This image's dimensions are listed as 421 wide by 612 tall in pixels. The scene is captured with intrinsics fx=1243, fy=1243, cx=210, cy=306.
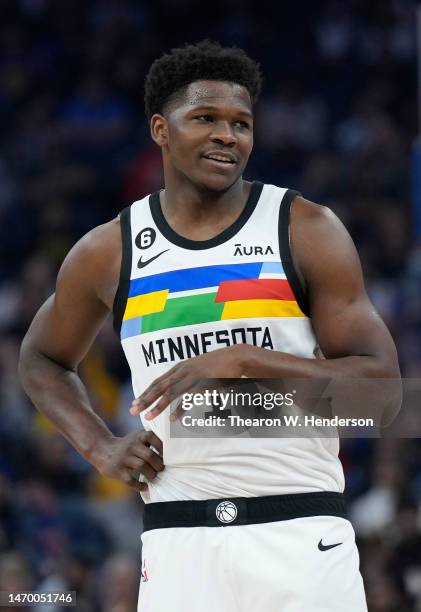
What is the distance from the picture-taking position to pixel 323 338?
13.1ft

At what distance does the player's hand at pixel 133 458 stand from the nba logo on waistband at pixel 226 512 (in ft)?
0.87

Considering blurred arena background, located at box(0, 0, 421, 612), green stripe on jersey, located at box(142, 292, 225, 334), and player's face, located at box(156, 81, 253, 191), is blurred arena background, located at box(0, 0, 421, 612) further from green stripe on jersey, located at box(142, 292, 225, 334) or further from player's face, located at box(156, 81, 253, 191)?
player's face, located at box(156, 81, 253, 191)

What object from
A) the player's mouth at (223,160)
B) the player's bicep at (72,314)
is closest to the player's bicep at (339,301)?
the player's mouth at (223,160)

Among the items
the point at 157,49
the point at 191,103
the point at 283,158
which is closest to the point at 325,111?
the point at 283,158

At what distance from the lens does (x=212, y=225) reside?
416 cm

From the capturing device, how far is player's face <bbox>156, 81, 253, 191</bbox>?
4078 millimetres

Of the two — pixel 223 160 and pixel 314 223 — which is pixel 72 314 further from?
pixel 314 223

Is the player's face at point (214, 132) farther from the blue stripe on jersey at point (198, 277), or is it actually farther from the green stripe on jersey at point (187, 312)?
the green stripe on jersey at point (187, 312)

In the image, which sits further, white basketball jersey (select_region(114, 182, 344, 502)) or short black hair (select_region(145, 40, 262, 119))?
short black hair (select_region(145, 40, 262, 119))

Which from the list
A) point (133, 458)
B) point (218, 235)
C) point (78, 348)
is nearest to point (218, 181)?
point (218, 235)

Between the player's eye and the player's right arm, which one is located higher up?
the player's eye

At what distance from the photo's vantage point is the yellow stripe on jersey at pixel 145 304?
13.3 feet

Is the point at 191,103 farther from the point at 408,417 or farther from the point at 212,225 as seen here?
the point at 408,417

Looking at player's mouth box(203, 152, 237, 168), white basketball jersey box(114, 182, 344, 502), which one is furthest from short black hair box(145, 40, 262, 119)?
white basketball jersey box(114, 182, 344, 502)
